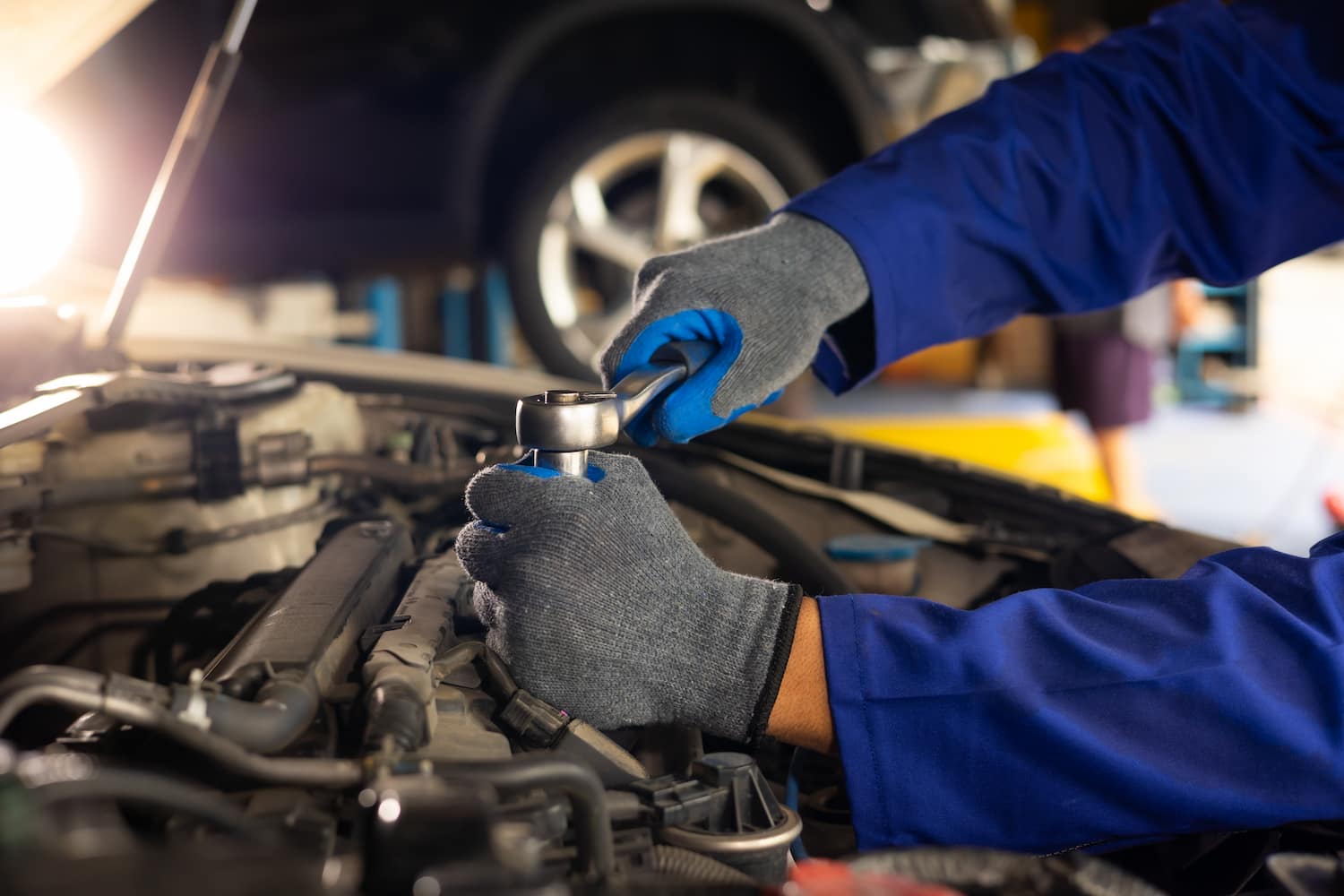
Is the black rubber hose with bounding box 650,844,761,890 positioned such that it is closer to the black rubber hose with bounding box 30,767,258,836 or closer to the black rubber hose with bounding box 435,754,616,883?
the black rubber hose with bounding box 435,754,616,883

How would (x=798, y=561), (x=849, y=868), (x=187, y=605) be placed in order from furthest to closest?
(x=798, y=561), (x=187, y=605), (x=849, y=868)

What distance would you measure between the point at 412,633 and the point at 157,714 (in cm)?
22

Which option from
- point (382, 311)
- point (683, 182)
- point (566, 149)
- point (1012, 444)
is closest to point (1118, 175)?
point (683, 182)

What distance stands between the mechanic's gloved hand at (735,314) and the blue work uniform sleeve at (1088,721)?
0.24 m

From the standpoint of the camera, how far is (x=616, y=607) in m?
0.74

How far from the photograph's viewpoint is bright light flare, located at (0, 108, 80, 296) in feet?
3.66

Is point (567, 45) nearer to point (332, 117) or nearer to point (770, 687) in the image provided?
point (332, 117)

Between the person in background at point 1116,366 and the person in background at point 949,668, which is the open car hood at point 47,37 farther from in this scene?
the person in background at point 1116,366

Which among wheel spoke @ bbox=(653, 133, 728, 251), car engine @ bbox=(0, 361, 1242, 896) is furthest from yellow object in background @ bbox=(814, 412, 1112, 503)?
car engine @ bbox=(0, 361, 1242, 896)

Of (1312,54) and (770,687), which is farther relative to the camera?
(1312,54)

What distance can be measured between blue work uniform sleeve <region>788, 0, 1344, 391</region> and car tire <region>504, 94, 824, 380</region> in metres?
1.66

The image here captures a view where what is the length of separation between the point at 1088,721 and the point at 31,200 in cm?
113

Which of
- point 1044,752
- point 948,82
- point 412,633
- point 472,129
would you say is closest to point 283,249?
point 472,129

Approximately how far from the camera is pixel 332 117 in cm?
285
